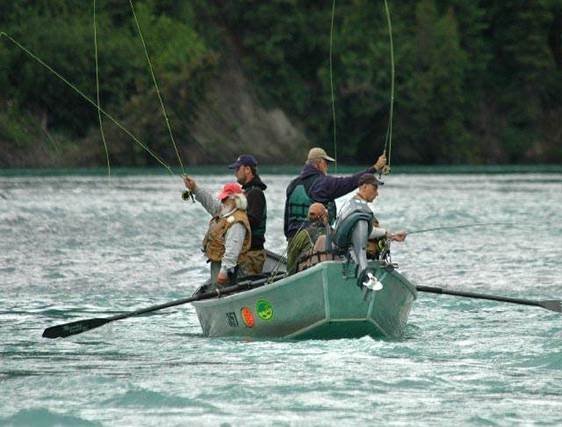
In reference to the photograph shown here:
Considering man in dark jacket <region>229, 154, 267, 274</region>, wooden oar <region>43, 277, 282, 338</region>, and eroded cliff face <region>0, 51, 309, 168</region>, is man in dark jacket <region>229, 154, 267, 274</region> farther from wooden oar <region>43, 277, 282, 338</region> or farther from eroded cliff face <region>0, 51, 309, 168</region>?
eroded cliff face <region>0, 51, 309, 168</region>

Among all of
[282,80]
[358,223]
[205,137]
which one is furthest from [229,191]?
[282,80]

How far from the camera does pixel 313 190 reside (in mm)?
20047

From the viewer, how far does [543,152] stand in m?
116

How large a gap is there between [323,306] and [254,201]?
2154mm

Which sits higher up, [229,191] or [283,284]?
[229,191]

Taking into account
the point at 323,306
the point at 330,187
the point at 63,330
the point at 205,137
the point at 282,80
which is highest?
the point at 282,80

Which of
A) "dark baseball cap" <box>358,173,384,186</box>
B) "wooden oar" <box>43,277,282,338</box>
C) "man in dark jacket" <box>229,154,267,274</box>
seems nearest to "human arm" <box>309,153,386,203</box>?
"dark baseball cap" <box>358,173,384,186</box>

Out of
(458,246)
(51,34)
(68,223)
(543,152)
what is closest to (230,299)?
(458,246)

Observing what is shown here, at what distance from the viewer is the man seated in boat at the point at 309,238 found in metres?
19.5

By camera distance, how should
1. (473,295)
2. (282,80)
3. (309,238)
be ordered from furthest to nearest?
1. (282,80)
2. (473,295)
3. (309,238)

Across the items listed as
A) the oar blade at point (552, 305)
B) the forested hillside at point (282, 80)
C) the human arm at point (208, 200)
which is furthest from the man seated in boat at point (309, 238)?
the forested hillside at point (282, 80)

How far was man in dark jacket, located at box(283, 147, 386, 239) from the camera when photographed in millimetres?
19828

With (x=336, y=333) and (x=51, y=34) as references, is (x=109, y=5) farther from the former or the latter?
(x=336, y=333)

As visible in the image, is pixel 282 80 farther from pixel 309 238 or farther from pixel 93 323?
pixel 309 238
